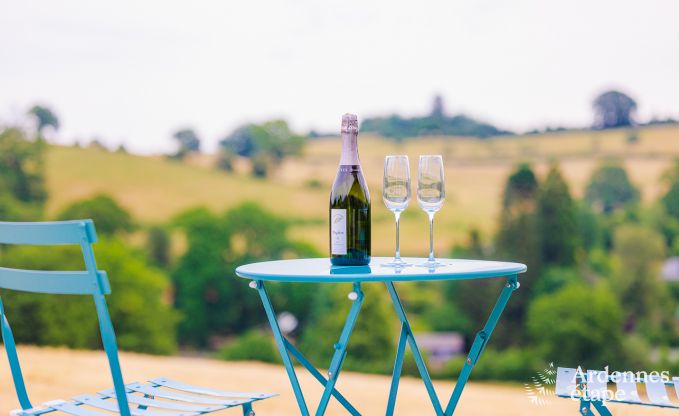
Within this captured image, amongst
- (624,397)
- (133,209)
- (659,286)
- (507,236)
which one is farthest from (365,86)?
(624,397)

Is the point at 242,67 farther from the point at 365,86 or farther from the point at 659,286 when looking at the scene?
the point at 659,286

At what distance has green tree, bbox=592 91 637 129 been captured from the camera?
26188 mm

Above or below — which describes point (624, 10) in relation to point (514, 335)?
above

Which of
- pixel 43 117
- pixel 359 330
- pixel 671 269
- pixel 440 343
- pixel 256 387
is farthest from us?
pixel 359 330

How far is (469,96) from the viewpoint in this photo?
88.9ft

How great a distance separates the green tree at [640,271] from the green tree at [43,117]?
1906 cm

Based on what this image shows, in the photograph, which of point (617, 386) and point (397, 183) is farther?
point (397, 183)

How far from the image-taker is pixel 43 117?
26.8 meters

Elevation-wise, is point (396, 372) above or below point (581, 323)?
above

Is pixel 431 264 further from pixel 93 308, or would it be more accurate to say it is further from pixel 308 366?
pixel 93 308

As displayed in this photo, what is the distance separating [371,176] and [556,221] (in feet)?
23.5

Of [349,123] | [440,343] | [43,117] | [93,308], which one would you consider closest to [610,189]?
[440,343]

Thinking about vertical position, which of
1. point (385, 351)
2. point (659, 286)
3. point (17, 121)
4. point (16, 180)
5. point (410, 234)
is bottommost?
point (385, 351)

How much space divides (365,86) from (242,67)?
420 centimetres
